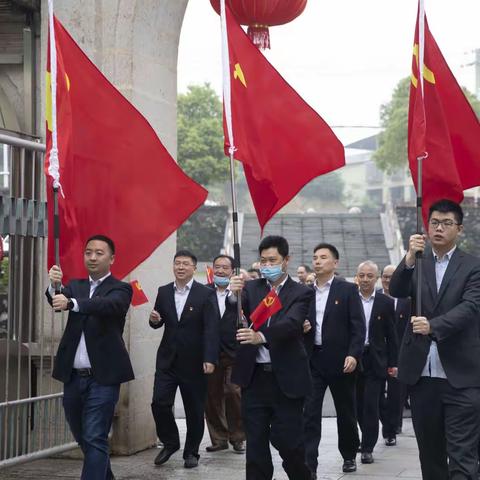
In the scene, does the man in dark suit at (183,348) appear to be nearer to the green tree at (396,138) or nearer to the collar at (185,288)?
the collar at (185,288)

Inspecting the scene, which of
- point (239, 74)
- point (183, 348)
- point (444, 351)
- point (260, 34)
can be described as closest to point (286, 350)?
point (444, 351)

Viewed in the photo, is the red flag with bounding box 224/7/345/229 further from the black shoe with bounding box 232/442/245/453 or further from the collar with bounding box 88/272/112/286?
the black shoe with bounding box 232/442/245/453

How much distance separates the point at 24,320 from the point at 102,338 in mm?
1672

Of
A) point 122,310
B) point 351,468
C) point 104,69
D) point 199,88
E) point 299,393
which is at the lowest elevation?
point 351,468

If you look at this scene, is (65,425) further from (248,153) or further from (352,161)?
(352,161)

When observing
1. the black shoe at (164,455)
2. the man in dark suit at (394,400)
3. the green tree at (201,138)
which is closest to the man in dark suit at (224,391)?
the black shoe at (164,455)

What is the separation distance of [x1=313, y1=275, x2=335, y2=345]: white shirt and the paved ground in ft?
3.71

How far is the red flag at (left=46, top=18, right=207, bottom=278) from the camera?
765 cm

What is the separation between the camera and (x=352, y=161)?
16012 centimetres

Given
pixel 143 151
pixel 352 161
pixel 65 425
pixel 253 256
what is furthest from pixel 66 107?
pixel 352 161

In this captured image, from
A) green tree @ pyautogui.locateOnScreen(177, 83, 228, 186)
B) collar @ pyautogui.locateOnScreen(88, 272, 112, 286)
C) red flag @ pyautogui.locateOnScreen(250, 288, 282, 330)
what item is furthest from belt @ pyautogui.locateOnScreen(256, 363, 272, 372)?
green tree @ pyautogui.locateOnScreen(177, 83, 228, 186)

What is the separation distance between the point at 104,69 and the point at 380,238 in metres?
44.6

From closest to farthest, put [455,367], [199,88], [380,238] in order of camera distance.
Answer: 1. [455,367]
2. [380,238]
3. [199,88]

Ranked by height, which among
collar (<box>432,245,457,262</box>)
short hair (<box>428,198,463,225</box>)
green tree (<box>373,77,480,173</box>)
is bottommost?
collar (<box>432,245,457,262</box>)
